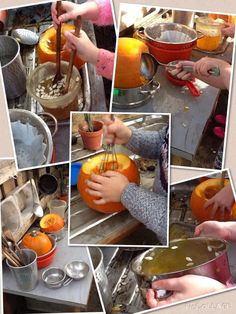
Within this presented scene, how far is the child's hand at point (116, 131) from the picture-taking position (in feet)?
2.26

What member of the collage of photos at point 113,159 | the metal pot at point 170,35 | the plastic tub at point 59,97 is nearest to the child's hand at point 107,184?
the collage of photos at point 113,159

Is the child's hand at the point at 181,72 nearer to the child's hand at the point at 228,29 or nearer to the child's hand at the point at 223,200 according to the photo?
the child's hand at the point at 228,29

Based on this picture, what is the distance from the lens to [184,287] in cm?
71

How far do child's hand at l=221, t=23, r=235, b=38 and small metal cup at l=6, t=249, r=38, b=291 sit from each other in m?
0.46

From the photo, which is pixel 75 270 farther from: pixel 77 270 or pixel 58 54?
pixel 58 54

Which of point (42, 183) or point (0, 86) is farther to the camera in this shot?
point (42, 183)

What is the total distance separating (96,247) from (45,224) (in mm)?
106

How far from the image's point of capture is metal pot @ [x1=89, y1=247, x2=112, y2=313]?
751mm

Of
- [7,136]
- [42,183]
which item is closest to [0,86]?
[7,136]

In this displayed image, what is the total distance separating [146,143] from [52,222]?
0.21m

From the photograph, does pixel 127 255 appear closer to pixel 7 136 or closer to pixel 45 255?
pixel 45 255

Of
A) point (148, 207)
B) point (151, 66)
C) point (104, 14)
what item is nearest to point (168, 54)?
point (151, 66)

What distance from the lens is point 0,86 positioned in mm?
641

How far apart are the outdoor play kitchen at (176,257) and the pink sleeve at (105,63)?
0.19 meters
